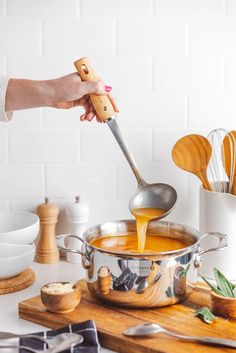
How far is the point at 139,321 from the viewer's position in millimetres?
1222

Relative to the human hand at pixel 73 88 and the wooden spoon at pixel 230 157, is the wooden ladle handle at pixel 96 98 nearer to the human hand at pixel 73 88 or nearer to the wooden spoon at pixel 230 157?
the human hand at pixel 73 88

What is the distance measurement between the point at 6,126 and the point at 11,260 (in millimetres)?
366

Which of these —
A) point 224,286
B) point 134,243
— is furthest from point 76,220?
point 224,286

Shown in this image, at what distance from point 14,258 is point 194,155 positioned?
46cm

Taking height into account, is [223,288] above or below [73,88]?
below

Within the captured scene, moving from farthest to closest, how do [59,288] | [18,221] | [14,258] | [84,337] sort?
[18,221]
[14,258]
[59,288]
[84,337]

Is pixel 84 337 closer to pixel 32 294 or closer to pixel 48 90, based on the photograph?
pixel 32 294

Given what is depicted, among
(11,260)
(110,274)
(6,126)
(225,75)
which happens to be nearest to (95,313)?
(110,274)

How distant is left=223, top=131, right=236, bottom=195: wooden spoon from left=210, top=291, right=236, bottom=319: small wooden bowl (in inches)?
11.3

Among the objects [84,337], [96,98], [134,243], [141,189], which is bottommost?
[84,337]

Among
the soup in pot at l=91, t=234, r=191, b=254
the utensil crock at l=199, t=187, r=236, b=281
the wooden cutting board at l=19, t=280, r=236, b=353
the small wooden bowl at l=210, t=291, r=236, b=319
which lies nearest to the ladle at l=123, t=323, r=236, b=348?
the wooden cutting board at l=19, t=280, r=236, b=353

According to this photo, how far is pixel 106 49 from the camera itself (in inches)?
61.5

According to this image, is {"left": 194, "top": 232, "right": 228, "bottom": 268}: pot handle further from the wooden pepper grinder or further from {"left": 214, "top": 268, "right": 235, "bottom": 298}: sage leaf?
A: the wooden pepper grinder

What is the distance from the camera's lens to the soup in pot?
137 cm
